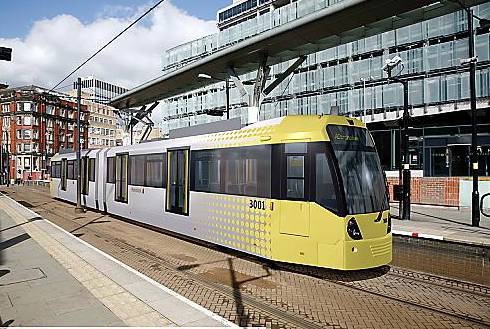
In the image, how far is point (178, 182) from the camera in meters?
12.6

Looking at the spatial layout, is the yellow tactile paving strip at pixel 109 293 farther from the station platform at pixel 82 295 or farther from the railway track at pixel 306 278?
the railway track at pixel 306 278

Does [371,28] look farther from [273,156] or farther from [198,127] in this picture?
[273,156]

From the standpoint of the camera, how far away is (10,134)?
85.6m

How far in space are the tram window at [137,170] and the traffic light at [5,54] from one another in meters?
5.30

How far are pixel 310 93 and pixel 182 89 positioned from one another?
13.9m

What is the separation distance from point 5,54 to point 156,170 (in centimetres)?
557

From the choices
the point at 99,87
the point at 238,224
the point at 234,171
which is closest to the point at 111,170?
the point at 234,171

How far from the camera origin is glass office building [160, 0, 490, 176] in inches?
1028

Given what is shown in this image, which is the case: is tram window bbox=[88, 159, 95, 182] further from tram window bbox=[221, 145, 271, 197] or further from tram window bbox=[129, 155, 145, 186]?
tram window bbox=[221, 145, 271, 197]

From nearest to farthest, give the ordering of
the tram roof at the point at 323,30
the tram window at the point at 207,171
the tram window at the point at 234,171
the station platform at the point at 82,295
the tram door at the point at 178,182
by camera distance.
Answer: the station platform at the point at 82,295 < the tram window at the point at 234,171 < the tram window at the point at 207,171 < the tram door at the point at 178,182 < the tram roof at the point at 323,30

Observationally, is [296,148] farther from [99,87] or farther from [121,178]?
[99,87]

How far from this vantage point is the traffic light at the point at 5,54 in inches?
448

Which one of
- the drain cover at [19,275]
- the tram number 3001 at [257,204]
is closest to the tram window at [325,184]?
the tram number 3001 at [257,204]

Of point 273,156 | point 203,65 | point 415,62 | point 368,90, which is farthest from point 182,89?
point 273,156
